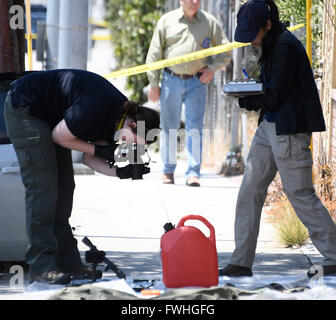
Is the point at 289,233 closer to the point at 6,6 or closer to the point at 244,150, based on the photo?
the point at 6,6

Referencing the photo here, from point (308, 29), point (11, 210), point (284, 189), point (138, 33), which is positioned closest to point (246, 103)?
point (284, 189)

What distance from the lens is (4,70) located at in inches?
295

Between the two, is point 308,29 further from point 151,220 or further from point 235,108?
point 235,108

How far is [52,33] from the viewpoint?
13656mm

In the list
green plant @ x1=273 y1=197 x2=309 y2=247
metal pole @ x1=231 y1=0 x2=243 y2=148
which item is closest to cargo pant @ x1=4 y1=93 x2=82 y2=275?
green plant @ x1=273 y1=197 x2=309 y2=247

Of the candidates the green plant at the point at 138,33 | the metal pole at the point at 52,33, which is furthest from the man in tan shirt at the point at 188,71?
the green plant at the point at 138,33

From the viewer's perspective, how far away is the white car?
5996mm

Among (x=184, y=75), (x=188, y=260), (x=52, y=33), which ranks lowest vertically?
(x=188, y=260)

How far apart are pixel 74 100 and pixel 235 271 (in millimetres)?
1572
